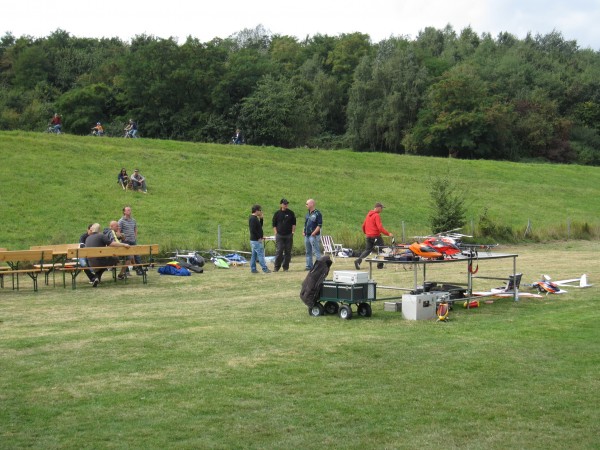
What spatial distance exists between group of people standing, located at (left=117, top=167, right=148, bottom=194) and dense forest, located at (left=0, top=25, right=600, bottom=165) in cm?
2937

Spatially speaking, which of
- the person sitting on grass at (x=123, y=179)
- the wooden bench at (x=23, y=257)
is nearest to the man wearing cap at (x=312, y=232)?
the wooden bench at (x=23, y=257)

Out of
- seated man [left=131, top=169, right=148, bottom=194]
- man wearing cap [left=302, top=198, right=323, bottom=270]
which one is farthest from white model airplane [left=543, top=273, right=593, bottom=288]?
seated man [left=131, top=169, right=148, bottom=194]

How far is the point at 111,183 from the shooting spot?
41719mm

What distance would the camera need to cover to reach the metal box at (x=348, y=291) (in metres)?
13.7

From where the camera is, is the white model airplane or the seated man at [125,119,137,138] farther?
the seated man at [125,119,137,138]

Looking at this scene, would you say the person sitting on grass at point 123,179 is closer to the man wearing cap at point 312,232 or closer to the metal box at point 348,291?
the man wearing cap at point 312,232

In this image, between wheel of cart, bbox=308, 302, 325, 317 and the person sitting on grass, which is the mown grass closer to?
wheel of cart, bbox=308, 302, 325, 317

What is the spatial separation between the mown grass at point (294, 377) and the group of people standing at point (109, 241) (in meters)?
4.05

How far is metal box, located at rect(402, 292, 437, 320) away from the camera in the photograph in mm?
13438

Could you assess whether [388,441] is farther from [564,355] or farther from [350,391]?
[564,355]

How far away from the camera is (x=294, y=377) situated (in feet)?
30.7

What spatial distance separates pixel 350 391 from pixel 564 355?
3336mm

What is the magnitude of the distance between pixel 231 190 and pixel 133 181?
5485 mm

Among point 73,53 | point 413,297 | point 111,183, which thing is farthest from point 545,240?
point 73,53
